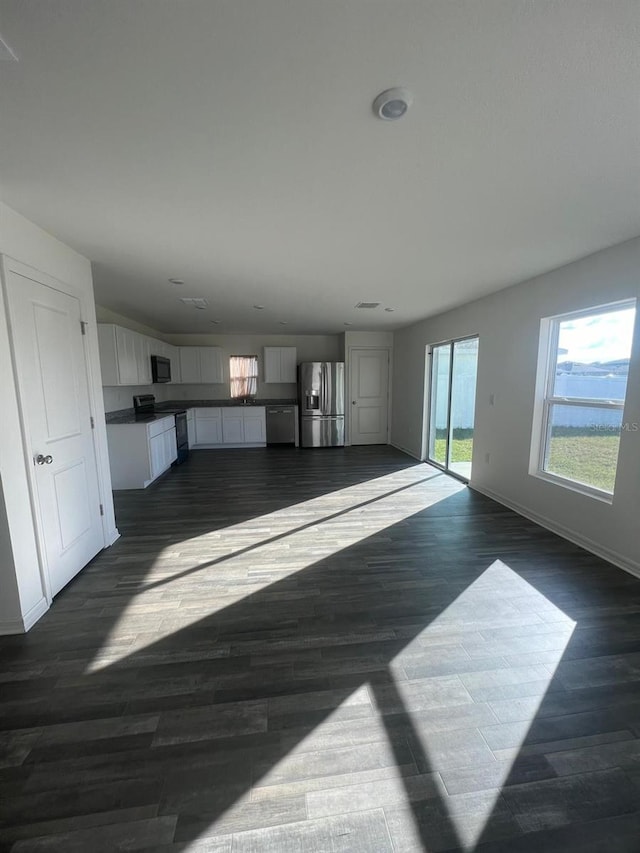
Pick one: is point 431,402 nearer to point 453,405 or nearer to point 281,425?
point 453,405

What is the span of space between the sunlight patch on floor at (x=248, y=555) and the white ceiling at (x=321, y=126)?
2.43 metres

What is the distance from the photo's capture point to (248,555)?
2.91 m

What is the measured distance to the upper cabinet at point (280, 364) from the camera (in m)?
7.58

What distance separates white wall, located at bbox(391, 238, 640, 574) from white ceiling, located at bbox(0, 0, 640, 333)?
16.3 inches

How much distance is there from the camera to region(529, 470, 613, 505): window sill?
288 centimetres

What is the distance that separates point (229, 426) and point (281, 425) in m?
1.08

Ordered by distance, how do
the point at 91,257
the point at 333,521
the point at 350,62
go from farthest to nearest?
the point at 333,521 → the point at 91,257 → the point at 350,62

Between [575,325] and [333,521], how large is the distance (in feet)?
9.65

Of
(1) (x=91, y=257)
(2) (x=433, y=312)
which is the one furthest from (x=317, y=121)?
(2) (x=433, y=312)

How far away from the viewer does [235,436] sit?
24.2ft

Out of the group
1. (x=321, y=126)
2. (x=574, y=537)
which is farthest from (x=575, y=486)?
(x=321, y=126)

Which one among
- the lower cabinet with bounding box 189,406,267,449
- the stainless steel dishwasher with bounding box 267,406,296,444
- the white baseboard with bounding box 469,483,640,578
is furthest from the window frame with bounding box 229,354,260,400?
the white baseboard with bounding box 469,483,640,578

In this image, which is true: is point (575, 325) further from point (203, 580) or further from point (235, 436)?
point (235, 436)

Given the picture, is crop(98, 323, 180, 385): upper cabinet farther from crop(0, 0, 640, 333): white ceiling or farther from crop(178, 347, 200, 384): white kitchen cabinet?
crop(0, 0, 640, 333): white ceiling
